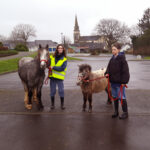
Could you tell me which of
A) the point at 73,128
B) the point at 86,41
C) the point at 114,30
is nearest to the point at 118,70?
the point at 73,128

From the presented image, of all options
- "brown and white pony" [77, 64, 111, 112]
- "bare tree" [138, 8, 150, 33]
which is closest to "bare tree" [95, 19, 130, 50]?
"bare tree" [138, 8, 150, 33]

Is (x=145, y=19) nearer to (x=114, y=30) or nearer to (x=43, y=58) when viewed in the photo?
(x=114, y=30)

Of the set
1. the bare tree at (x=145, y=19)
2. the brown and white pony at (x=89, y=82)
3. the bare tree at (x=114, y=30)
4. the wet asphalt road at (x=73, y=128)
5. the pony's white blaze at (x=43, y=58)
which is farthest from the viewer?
the bare tree at (x=114, y=30)

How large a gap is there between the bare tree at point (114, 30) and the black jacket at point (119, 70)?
66.4 meters

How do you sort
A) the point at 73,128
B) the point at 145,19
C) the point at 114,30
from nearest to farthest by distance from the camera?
the point at 73,128 < the point at 145,19 < the point at 114,30

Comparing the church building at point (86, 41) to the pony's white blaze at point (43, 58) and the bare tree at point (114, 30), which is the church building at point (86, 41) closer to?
the bare tree at point (114, 30)

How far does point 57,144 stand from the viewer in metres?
3.03

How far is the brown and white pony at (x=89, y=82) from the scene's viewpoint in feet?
13.9

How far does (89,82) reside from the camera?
454cm

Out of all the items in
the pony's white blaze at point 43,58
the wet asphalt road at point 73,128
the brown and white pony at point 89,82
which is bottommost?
the wet asphalt road at point 73,128

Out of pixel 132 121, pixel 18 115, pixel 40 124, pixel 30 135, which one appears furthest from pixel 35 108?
pixel 132 121

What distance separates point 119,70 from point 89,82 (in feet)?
3.37

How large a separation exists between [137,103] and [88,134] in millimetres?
2853

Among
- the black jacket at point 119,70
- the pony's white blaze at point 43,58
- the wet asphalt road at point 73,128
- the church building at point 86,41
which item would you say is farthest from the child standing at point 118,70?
the church building at point 86,41
